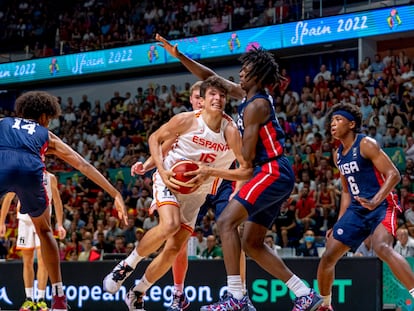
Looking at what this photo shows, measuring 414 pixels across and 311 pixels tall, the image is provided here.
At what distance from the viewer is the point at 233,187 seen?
24.1 feet

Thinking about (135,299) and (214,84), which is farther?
(135,299)

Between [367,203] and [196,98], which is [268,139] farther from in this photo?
[196,98]

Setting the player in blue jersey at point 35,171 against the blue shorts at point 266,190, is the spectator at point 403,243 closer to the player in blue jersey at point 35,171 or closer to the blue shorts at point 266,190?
the blue shorts at point 266,190

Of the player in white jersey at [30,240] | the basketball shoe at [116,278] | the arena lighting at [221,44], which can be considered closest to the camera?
the basketball shoe at [116,278]

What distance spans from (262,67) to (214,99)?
2.22 feet

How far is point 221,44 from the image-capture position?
63.6 feet

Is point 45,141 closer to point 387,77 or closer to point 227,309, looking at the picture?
point 227,309

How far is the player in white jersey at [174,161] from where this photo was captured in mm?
6520

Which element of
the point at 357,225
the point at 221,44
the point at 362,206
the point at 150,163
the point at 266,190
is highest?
the point at 221,44

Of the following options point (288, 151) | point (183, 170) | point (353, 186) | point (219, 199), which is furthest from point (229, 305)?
point (288, 151)

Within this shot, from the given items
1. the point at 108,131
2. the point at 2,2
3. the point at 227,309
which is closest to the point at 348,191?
the point at 227,309

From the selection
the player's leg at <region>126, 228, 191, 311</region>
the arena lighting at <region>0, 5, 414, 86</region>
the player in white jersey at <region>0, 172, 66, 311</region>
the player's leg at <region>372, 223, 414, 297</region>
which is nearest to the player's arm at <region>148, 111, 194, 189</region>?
the player's leg at <region>126, 228, 191, 311</region>

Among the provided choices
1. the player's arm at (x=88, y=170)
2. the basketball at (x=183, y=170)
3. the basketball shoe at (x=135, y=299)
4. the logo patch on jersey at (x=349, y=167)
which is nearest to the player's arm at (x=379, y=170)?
the logo patch on jersey at (x=349, y=167)

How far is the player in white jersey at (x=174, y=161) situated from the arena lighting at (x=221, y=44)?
9375 mm
